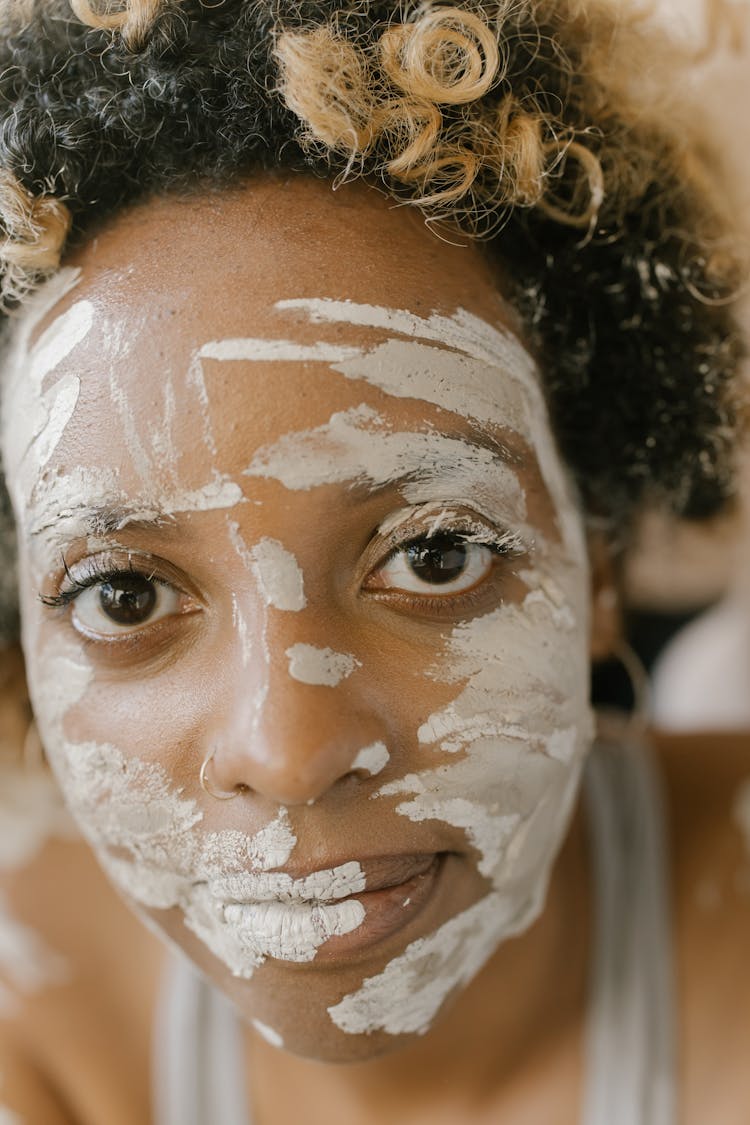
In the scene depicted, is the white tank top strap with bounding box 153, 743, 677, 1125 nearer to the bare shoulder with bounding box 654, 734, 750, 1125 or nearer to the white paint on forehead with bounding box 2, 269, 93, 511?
the bare shoulder with bounding box 654, 734, 750, 1125

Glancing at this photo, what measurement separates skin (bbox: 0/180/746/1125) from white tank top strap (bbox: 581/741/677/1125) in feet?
1.11

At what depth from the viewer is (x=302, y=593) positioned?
86 centimetres

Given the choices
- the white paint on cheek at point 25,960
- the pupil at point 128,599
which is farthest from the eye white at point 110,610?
the white paint on cheek at point 25,960

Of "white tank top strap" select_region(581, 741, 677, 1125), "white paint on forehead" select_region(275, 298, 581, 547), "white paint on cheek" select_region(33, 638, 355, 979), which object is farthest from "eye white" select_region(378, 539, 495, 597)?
"white tank top strap" select_region(581, 741, 677, 1125)

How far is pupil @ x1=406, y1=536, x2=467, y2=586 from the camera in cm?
93

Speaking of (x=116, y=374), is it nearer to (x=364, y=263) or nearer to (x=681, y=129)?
(x=364, y=263)

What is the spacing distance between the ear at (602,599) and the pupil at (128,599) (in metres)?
0.48

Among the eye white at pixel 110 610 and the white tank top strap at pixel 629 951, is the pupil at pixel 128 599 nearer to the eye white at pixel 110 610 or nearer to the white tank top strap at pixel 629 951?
the eye white at pixel 110 610

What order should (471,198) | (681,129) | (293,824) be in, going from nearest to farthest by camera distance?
(293,824) < (471,198) < (681,129)

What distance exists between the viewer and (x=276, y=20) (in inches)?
35.6

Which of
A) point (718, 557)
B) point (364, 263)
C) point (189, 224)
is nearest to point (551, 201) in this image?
point (364, 263)

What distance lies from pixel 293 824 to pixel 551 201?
0.60 metres

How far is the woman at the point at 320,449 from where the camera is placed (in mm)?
860

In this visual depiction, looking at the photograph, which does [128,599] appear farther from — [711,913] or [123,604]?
[711,913]
